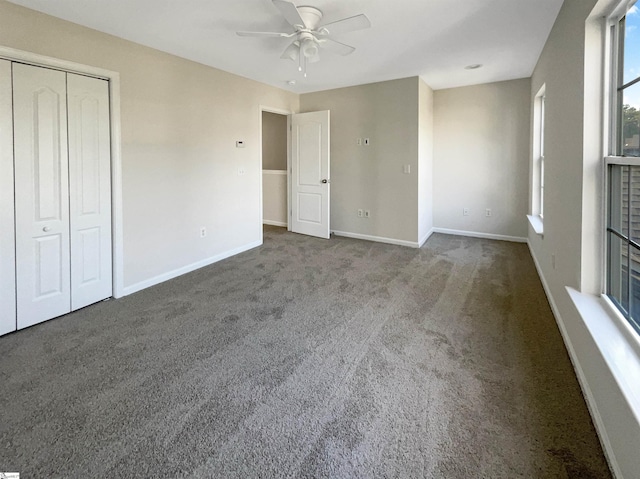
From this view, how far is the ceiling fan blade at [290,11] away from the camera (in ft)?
7.82

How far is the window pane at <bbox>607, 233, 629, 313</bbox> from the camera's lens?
1780mm

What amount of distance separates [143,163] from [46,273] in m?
1.35

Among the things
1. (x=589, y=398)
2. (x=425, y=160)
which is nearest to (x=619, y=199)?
(x=589, y=398)

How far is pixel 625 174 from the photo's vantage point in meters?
1.80

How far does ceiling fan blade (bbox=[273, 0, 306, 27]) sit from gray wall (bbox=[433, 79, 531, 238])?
3877 mm

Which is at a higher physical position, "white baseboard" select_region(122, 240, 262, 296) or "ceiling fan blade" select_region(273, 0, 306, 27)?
"ceiling fan blade" select_region(273, 0, 306, 27)

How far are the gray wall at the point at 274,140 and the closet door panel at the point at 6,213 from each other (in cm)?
505

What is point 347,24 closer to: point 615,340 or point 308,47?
point 308,47

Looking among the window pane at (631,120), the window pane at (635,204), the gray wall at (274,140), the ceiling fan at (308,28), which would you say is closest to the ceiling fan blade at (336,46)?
the ceiling fan at (308,28)

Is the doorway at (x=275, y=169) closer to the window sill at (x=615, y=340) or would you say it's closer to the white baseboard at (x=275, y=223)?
the white baseboard at (x=275, y=223)

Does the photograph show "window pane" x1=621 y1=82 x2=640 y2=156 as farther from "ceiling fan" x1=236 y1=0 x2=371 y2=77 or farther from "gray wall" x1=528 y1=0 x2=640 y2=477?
"ceiling fan" x1=236 y1=0 x2=371 y2=77

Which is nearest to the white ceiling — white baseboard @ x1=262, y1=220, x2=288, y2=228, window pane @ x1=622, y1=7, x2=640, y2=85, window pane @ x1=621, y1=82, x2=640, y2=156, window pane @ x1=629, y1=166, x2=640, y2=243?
window pane @ x1=622, y1=7, x2=640, y2=85

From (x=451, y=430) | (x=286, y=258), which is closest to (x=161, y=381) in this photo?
(x=451, y=430)

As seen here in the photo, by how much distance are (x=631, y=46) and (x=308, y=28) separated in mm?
2182
